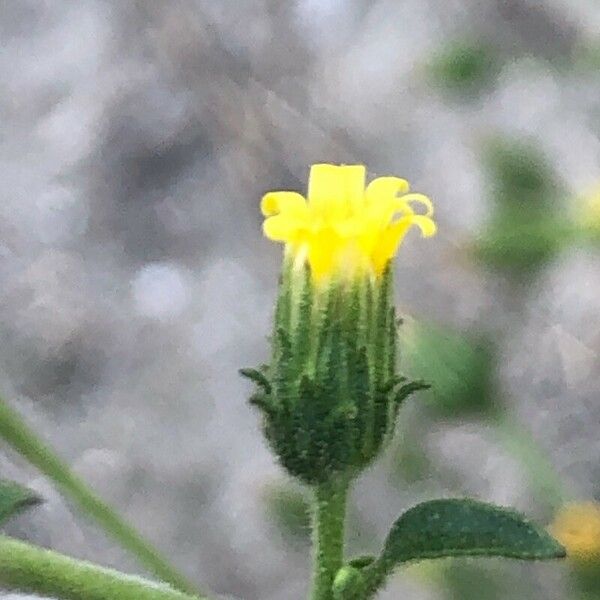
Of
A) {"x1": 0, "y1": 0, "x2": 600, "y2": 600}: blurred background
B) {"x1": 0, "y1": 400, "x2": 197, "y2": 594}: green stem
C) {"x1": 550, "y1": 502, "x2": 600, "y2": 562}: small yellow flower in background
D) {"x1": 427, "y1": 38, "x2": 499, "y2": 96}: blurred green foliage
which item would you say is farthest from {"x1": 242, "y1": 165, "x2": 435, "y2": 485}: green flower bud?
{"x1": 427, "y1": 38, "x2": 499, "y2": 96}: blurred green foliage

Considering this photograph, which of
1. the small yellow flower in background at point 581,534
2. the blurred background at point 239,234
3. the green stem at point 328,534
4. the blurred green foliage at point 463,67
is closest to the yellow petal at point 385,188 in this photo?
the green stem at point 328,534

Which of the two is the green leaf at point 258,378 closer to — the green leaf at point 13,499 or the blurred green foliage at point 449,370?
the green leaf at point 13,499

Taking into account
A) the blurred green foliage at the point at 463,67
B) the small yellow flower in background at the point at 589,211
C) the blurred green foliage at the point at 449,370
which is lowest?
the blurred green foliage at the point at 449,370

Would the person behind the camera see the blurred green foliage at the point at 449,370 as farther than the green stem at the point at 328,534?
Yes

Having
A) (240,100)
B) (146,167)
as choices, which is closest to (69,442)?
(146,167)

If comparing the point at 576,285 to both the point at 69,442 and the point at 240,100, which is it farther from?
the point at 69,442

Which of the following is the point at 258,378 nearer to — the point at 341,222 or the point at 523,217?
the point at 341,222

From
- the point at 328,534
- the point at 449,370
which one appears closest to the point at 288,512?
the point at 449,370
